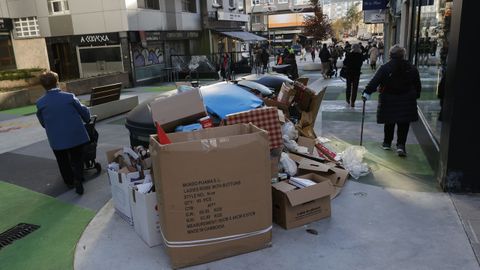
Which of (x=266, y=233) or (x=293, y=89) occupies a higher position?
(x=293, y=89)

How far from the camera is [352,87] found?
11.1m

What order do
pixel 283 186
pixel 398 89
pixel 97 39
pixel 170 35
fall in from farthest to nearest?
pixel 170 35
pixel 97 39
pixel 398 89
pixel 283 186

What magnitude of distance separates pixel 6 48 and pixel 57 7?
154 inches

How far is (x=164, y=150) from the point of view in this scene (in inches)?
125

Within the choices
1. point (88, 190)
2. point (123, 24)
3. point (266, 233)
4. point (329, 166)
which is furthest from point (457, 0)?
point (123, 24)

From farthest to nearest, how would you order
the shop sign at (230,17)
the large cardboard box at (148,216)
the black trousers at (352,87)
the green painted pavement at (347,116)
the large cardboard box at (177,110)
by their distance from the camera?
the shop sign at (230,17) < the black trousers at (352,87) < the green painted pavement at (347,116) < the large cardboard box at (177,110) < the large cardboard box at (148,216)

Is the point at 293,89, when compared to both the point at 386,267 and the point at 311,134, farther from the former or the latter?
the point at 386,267

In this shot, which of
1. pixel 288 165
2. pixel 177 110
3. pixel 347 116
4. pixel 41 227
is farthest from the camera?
pixel 347 116

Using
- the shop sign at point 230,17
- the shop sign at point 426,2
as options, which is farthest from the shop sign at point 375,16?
the shop sign at point 426,2

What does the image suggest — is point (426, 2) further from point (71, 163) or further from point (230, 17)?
point (230, 17)

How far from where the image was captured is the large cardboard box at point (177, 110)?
4.61 meters

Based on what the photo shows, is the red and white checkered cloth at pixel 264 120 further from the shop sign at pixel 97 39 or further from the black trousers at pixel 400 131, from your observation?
the shop sign at pixel 97 39

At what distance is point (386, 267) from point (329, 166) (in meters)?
2.05

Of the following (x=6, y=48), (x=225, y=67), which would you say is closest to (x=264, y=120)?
(x=225, y=67)
